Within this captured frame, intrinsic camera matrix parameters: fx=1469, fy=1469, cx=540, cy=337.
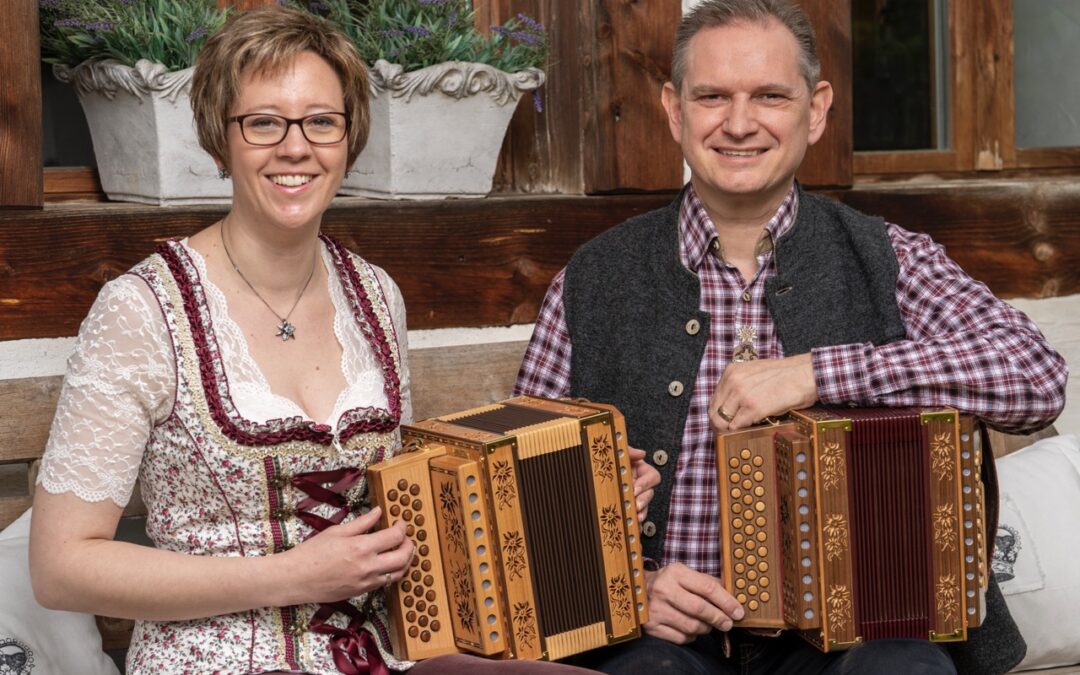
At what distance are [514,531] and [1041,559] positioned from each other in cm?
141

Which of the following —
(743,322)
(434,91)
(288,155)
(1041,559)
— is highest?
(434,91)

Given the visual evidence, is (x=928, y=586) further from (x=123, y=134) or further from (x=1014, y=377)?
(x=123, y=134)

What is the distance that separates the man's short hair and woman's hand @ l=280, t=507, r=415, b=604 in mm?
1000

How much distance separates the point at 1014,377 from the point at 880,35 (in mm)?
1707

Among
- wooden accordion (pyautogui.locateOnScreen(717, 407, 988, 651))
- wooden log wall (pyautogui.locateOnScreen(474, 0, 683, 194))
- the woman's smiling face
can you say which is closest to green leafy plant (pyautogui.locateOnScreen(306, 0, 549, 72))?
wooden log wall (pyautogui.locateOnScreen(474, 0, 683, 194))

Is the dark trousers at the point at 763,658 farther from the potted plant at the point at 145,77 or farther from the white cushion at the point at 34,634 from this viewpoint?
the potted plant at the point at 145,77

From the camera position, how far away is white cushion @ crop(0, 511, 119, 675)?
2350 millimetres

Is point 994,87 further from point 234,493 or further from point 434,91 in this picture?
point 234,493

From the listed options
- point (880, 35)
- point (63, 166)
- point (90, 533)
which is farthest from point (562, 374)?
point (880, 35)

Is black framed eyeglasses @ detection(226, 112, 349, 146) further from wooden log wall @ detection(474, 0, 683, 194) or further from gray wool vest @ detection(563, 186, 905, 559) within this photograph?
wooden log wall @ detection(474, 0, 683, 194)

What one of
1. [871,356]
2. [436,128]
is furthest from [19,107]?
[871,356]

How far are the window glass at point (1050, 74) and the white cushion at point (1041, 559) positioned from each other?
1253mm

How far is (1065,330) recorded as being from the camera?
3668mm

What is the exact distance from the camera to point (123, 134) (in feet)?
9.49
